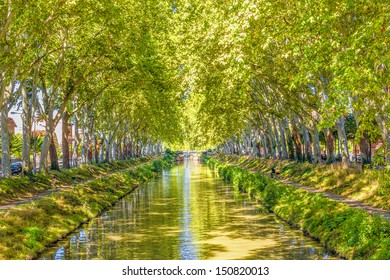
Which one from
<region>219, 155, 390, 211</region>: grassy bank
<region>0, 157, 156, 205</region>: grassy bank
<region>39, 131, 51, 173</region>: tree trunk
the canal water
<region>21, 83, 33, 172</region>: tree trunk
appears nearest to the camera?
the canal water

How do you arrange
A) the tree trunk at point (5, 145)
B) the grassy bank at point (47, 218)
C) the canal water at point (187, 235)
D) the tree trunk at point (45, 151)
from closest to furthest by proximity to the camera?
the grassy bank at point (47, 218) → the canal water at point (187, 235) → the tree trunk at point (5, 145) → the tree trunk at point (45, 151)

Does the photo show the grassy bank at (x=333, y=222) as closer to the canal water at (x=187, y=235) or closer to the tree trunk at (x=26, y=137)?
the canal water at (x=187, y=235)

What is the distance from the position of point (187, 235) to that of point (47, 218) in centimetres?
619

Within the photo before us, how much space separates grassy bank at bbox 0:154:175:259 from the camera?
795 inches

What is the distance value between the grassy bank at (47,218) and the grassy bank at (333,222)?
33.6ft

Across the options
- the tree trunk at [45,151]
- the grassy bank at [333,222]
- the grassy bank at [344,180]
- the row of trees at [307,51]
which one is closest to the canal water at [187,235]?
the grassy bank at [333,222]

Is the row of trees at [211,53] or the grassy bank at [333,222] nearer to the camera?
the row of trees at [211,53]

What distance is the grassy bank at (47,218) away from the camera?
2019cm

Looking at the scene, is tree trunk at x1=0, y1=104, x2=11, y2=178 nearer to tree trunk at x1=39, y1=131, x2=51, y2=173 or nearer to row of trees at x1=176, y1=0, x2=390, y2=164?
tree trunk at x1=39, y1=131, x2=51, y2=173

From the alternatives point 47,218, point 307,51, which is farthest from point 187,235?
point 307,51

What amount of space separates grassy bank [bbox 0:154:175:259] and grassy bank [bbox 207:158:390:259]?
1024cm

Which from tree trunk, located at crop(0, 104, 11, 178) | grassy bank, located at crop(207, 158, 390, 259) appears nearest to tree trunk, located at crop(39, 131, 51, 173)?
tree trunk, located at crop(0, 104, 11, 178)

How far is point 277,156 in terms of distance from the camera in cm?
A: 6456

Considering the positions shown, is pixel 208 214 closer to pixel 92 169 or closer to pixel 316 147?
pixel 316 147
